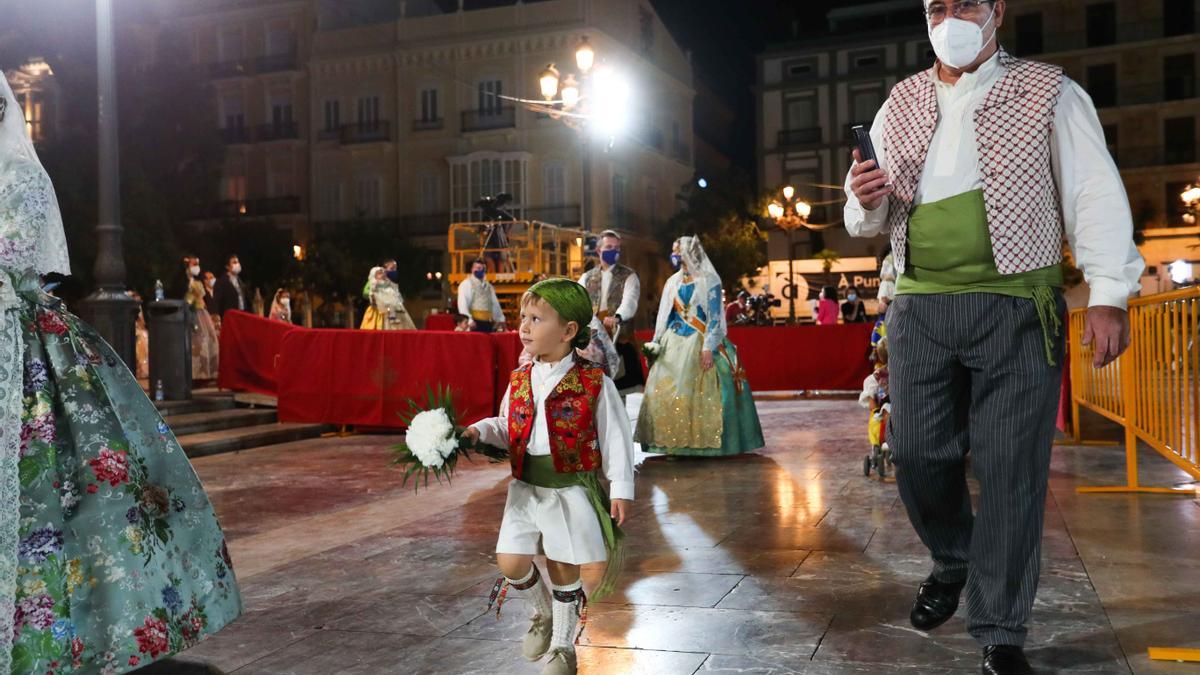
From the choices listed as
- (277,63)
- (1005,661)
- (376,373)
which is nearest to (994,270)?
(1005,661)

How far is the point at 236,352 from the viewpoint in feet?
41.6

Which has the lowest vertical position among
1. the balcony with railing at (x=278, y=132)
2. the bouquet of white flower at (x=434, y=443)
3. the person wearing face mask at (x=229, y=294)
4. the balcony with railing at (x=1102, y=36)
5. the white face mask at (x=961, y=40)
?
the bouquet of white flower at (x=434, y=443)

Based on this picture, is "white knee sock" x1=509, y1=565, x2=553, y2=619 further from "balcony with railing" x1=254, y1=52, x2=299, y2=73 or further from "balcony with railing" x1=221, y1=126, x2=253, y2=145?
"balcony with railing" x1=221, y1=126, x2=253, y2=145

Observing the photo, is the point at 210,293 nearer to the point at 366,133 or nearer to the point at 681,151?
the point at 366,133

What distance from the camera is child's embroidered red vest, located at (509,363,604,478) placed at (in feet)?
11.0

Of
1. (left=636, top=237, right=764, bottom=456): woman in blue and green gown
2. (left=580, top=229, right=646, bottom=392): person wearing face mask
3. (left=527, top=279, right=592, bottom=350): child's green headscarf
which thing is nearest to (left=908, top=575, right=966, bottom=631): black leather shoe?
(left=527, top=279, right=592, bottom=350): child's green headscarf

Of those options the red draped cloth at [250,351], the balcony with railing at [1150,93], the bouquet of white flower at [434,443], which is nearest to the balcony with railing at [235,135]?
the balcony with railing at [1150,93]

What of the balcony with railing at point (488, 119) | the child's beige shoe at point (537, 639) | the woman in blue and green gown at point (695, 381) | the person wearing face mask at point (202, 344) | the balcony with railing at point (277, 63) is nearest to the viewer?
the child's beige shoe at point (537, 639)

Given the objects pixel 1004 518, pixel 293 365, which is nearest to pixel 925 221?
pixel 1004 518

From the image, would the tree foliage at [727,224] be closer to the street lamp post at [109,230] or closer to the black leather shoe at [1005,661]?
the street lamp post at [109,230]

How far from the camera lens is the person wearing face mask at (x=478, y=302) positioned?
538 inches

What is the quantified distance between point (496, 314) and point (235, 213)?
3369cm

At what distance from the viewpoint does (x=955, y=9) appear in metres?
3.29

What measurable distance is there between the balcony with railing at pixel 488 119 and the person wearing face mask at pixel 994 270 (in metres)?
38.0
